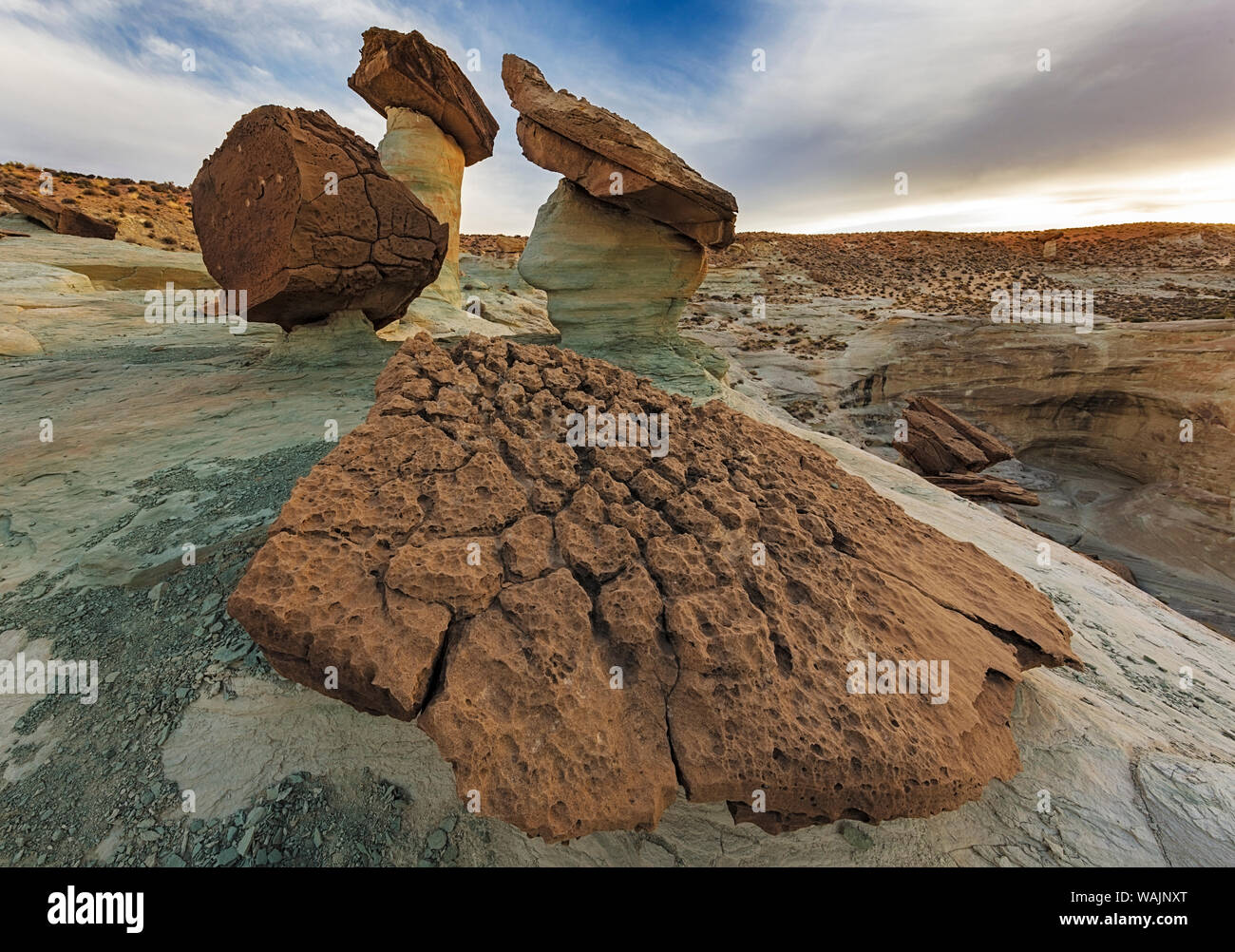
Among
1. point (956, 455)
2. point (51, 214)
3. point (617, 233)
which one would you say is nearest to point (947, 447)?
point (956, 455)

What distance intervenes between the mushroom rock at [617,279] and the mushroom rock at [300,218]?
7.95 ft

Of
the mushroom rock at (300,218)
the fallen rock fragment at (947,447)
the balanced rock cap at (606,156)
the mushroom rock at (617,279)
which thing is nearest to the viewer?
the mushroom rock at (300,218)

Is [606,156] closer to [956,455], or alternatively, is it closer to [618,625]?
[618,625]

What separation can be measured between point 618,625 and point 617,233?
7323mm

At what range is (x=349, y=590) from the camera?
5.95ft

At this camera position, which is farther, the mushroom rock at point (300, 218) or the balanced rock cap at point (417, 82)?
the balanced rock cap at point (417, 82)

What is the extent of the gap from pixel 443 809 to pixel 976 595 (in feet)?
9.09

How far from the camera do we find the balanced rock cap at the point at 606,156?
657 centimetres

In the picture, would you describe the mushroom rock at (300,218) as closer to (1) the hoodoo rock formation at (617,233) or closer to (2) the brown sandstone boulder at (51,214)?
(1) the hoodoo rock formation at (617,233)

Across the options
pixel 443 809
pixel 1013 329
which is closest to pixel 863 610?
pixel 443 809

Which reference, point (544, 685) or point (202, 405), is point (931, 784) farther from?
point (202, 405)

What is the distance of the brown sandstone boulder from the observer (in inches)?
545

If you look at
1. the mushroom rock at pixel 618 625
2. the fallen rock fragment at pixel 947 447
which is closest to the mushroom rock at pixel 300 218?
the mushroom rock at pixel 618 625

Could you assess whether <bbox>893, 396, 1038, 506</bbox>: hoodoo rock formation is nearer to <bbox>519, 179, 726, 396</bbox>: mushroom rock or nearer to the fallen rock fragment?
the fallen rock fragment
